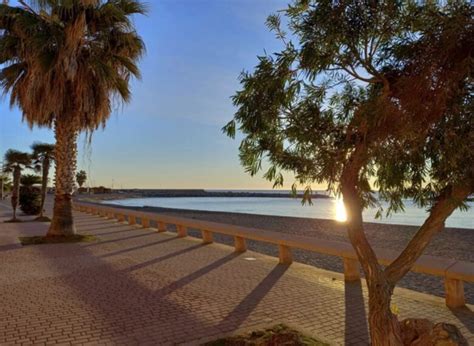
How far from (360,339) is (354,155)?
7.60 ft

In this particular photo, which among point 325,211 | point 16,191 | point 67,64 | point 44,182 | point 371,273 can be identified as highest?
point 67,64

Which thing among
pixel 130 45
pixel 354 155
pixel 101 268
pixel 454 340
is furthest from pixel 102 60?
pixel 454 340

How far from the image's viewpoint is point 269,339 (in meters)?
4.62

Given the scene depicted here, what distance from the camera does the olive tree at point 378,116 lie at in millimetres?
3104

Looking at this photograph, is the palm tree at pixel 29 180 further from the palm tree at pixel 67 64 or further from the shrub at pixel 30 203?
the palm tree at pixel 67 64

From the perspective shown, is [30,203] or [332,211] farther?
[332,211]

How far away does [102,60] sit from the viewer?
13938mm

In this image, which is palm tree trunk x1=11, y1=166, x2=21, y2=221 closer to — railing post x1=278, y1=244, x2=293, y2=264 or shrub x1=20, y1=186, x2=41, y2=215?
shrub x1=20, y1=186, x2=41, y2=215

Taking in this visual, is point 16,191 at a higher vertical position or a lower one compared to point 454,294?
higher

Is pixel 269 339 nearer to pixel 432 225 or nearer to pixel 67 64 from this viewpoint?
pixel 432 225

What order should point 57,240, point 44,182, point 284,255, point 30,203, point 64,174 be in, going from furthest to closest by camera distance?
point 30,203 < point 44,182 < point 64,174 < point 57,240 < point 284,255

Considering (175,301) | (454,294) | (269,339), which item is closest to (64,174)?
(175,301)

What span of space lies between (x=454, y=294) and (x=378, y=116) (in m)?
4.35

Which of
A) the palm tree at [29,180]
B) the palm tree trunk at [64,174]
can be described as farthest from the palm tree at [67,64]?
the palm tree at [29,180]
